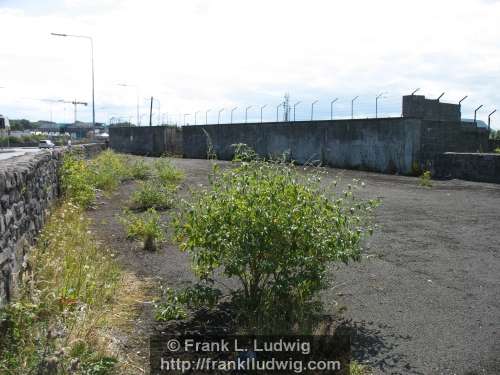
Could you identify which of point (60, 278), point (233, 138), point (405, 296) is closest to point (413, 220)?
point (405, 296)

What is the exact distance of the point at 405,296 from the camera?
573 centimetres

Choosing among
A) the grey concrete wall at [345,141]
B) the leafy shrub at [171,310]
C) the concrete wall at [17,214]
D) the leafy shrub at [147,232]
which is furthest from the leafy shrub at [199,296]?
the grey concrete wall at [345,141]

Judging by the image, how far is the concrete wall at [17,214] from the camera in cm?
461

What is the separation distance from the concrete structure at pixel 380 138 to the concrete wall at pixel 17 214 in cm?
1236

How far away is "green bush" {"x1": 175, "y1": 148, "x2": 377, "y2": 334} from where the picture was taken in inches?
173

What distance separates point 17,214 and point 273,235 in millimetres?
2859

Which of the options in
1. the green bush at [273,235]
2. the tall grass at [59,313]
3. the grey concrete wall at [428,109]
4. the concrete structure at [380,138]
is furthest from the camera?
the grey concrete wall at [428,109]

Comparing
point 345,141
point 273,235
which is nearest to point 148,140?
point 345,141

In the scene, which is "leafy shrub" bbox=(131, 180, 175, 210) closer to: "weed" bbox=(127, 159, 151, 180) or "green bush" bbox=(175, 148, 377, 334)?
"weed" bbox=(127, 159, 151, 180)

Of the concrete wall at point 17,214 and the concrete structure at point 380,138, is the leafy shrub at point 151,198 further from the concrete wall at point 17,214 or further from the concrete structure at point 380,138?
the concrete structure at point 380,138

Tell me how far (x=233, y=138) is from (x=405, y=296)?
26923 millimetres

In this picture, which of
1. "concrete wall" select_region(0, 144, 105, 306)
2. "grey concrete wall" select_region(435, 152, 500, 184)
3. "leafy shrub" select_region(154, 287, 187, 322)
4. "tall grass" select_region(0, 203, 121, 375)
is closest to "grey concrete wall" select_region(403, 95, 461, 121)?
"grey concrete wall" select_region(435, 152, 500, 184)

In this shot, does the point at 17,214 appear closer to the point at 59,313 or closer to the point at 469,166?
the point at 59,313

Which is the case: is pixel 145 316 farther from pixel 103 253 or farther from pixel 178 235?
pixel 103 253
